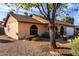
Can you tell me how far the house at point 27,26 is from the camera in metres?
4.49

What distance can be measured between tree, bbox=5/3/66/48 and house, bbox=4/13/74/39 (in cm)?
8

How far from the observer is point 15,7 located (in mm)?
4445

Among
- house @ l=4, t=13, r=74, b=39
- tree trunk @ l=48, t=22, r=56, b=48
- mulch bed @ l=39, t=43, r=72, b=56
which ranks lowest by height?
mulch bed @ l=39, t=43, r=72, b=56

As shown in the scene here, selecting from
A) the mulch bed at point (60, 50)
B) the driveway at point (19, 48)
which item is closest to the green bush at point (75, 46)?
the mulch bed at point (60, 50)

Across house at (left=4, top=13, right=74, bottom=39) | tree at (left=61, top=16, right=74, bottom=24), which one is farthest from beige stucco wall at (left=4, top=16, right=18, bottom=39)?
tree at (left=61, top=16, right=74, bottom=24)

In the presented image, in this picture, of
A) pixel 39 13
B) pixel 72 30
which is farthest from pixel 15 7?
pixel 72 30

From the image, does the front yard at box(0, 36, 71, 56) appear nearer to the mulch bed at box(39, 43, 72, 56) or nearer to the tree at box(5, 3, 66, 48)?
the mulch bed at box(39, 43, 72, 56)

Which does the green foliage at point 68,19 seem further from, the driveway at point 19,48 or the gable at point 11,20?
the gable at point 11,20

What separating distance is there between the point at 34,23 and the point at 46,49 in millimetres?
584

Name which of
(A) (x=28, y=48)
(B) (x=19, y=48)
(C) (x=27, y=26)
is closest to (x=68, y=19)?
(C) (x=27, y=26)

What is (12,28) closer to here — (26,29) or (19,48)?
(26,29)

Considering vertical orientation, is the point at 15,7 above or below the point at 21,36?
above

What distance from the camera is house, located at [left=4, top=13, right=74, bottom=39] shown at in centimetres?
449

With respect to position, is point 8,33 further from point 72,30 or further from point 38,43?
point 72,30
